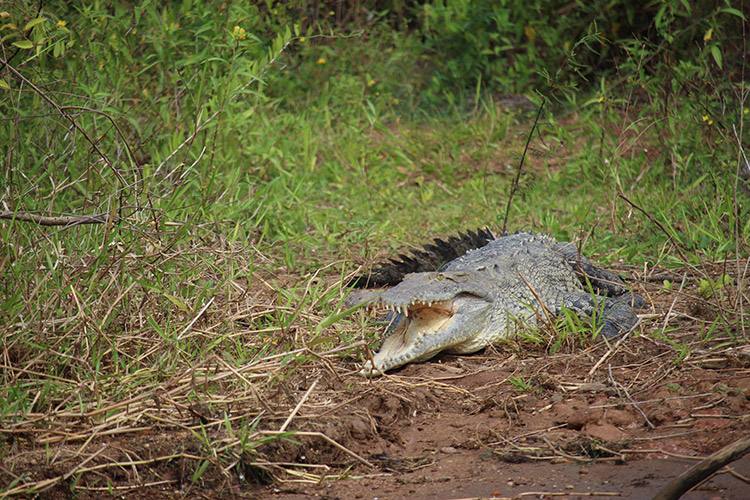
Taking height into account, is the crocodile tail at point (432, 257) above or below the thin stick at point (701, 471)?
below

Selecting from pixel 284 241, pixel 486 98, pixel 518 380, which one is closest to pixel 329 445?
pixel 518 380

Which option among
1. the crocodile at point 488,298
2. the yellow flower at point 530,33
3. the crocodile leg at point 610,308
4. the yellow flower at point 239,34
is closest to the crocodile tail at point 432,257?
the crocodile at point 488,298

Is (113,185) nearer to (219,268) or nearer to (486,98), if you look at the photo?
(219,268)

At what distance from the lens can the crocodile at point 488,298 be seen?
181 inches

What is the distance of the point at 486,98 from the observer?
946cm

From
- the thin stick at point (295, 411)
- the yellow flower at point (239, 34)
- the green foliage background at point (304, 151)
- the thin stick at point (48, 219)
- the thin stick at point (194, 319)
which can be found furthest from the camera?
the yellow flower at point (239, 34)

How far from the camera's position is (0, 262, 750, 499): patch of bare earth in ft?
11.0

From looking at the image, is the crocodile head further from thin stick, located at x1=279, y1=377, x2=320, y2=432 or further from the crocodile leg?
thin stick, located at x1=279, y1=377, x2=320, y2=432

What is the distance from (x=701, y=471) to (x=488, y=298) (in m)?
2.18

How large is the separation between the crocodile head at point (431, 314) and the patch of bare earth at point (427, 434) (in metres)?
0.24

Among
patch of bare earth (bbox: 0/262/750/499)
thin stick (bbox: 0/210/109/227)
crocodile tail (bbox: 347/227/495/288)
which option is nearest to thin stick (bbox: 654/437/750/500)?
patch of bare earth (bbox: 0/262/750/499)

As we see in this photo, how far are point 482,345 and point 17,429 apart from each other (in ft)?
7.41

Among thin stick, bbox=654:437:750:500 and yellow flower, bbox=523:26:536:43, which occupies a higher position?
thin stick, bbox=654:437:750:500

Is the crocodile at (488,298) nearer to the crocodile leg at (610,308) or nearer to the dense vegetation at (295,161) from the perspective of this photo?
the crocodile leg at (610,308)
